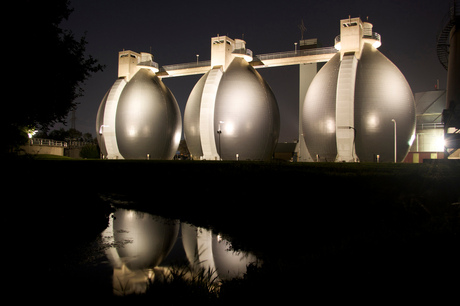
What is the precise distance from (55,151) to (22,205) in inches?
2074

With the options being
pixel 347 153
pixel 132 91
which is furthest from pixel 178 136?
pixel 347 153

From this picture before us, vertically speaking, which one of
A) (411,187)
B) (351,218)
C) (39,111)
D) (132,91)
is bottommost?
(351,218)

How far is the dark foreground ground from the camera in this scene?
181 inches

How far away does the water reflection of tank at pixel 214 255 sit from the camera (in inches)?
337

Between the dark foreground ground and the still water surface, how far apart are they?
1.98ft

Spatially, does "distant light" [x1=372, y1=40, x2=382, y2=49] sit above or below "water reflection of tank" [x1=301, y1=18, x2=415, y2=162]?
above

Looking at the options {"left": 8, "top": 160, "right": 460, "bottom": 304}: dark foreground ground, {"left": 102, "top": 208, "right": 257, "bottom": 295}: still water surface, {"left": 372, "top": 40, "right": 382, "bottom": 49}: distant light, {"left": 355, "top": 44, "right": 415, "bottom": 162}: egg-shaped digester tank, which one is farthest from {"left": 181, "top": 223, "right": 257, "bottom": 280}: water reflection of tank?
{"left": 372, "top": 40, "right": 382, "bottom": 49}: distant light

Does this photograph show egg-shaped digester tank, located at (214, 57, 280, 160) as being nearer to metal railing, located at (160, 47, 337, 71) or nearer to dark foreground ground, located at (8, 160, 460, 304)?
metal railing, located at (160, 47, 337, 71)

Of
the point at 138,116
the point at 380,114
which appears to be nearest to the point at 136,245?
the point at 380,114

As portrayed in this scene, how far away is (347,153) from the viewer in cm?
3912

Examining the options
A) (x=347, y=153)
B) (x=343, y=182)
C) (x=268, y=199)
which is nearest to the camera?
(x=343, y=182)

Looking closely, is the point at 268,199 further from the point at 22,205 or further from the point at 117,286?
the point at 22,205

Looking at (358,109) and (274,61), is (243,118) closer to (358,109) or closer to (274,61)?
(274,61)

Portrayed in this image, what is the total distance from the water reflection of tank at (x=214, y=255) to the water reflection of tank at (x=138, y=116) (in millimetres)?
42079
